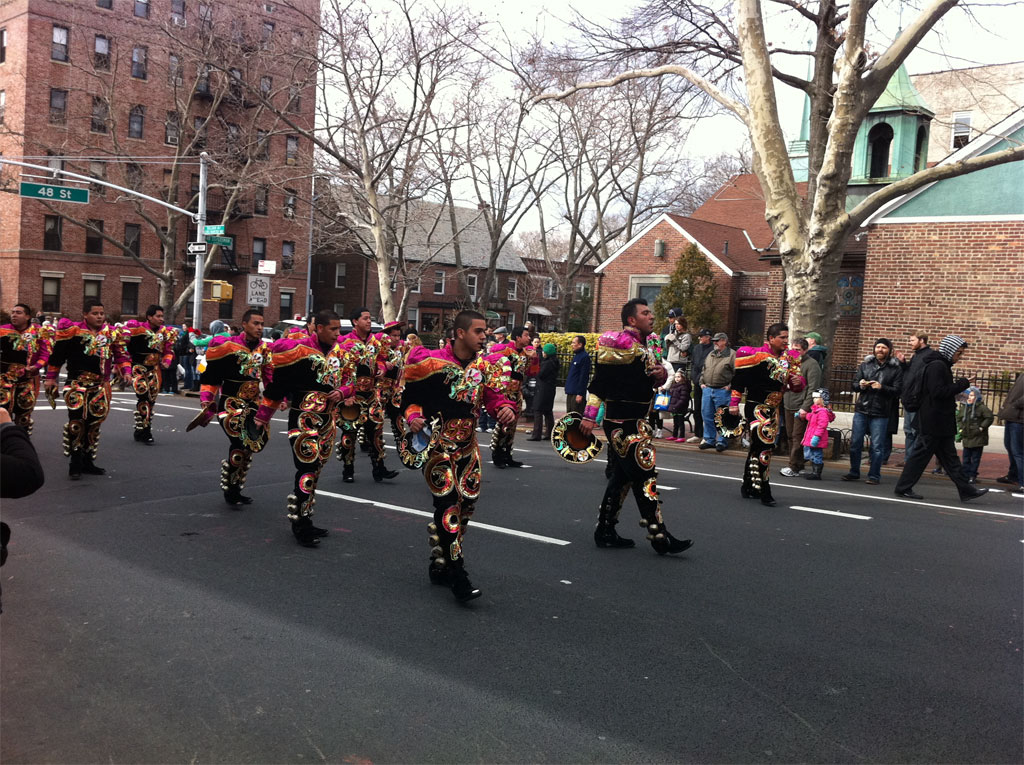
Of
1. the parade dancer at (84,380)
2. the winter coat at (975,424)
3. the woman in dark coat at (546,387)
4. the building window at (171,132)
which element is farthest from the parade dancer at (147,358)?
the building window at (171,132)

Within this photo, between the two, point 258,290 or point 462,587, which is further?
point 258,290

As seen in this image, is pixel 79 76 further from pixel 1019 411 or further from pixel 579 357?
pixel 1019 411

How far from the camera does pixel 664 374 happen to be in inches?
278

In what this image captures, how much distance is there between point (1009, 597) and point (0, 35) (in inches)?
1887

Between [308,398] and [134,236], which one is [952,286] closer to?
[308,398]

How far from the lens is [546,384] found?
49.3ft

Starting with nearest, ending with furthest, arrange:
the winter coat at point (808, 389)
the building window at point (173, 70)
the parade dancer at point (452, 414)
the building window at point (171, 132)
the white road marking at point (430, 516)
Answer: the parade dancer at point (452, 414)
the white road marking at point (430, 516)
the winter coat at point (808, 389)
the building window at point (173, 70)
the building window at point (171, 132)

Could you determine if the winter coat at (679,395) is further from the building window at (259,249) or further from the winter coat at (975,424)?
the building window at (259,249)

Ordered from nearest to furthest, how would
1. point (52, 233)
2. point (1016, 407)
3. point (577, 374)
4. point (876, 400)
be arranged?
1. point (1016, 407)
2. point (876, 400)
3. point (577, 374)
4. point (52, 233)

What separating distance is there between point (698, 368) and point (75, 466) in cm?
975

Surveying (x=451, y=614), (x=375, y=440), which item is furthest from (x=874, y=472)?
(x=451, y=614)

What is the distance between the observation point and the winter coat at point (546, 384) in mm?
14891

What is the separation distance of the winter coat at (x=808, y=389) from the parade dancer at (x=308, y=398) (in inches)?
286

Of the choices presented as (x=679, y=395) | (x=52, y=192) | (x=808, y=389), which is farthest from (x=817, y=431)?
(x=52, y=192)
